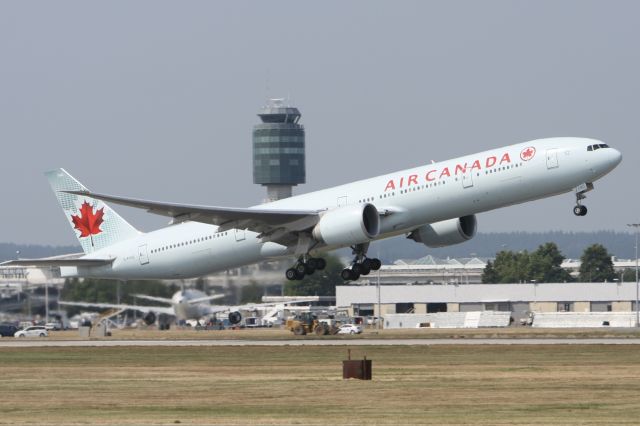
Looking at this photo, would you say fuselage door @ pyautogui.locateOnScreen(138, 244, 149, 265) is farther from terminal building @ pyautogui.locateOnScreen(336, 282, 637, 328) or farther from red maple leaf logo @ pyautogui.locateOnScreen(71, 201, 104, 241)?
terminal building @ pyautogui.locateOnScreen(336, 282, 637, 328)

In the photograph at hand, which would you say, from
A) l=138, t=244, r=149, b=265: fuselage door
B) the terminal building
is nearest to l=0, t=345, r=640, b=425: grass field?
l=138, t=244, r=149, b=265: fuselage door

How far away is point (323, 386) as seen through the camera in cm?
3509

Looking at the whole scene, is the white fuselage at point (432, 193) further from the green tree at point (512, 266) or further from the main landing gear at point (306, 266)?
the green tree at point (512, 266)

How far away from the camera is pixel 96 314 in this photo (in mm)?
71188

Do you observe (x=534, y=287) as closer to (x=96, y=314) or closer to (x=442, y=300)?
(x=442, y=300)

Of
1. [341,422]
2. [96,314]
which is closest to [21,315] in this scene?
[96,314]

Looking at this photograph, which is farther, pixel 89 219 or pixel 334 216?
pixel 89 219

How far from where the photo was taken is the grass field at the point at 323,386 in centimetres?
2808

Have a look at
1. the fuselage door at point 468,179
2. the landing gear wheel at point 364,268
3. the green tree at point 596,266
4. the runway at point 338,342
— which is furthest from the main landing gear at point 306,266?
the green tree at point 596,266

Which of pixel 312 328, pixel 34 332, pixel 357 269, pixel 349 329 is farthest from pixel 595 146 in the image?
pixel 34 332

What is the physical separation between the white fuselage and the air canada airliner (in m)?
0.04

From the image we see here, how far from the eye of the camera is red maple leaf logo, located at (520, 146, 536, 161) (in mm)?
49062

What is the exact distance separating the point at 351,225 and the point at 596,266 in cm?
10232

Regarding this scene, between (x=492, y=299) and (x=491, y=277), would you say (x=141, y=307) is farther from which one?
(x=491, y=277)
